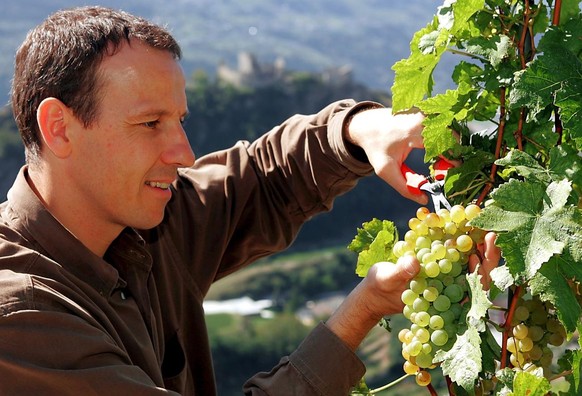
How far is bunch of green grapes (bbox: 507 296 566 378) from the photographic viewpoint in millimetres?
1664

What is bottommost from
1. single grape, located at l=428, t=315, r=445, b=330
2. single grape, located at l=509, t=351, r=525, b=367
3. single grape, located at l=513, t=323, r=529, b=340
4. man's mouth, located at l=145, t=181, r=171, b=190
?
single grape, located at l=509, t=351, r=525, b=367

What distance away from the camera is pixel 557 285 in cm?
146

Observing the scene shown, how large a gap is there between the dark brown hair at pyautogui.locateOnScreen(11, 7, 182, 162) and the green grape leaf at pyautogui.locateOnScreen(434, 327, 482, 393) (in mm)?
1090

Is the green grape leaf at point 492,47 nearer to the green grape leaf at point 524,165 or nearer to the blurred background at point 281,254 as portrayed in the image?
the green grape leaf at point 524,165

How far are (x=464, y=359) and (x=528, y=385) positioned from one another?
0.13m

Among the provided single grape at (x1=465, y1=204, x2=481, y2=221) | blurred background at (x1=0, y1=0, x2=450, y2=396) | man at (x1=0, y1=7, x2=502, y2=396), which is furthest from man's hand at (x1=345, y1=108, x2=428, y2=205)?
blurred background at (x1=0, y1=0, x2=450, y2=396)

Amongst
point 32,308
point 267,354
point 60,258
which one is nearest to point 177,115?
point 60,258

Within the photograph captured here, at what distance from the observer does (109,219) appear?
7.24 feet

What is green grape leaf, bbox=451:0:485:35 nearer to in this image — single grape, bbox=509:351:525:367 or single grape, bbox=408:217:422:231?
single grape, bbox=408:217:422:231

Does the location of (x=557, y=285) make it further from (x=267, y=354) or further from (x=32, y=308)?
(x=267, y=354)

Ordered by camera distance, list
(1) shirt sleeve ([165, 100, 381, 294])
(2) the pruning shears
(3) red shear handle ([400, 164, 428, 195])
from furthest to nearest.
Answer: (1) shirt sleeve ([165, 100, 381, 294]), (3) red shear handle ([400, 164, 428, 195]), (2) the pruning shears

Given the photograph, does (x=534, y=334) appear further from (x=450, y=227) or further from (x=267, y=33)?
(x=267, y=33)

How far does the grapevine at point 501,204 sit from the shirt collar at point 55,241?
0.71 metres

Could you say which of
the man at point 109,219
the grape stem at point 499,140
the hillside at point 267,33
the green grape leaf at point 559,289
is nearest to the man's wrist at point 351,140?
the man at point 109,219
